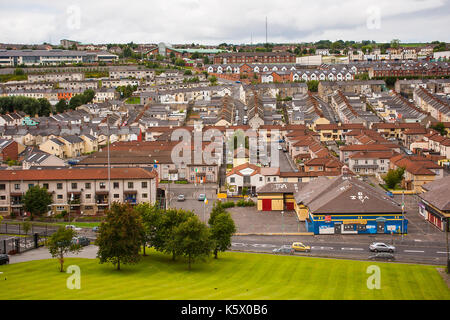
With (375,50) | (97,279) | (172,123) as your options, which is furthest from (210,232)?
(375,50)

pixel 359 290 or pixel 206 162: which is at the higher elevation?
pixel 206 162

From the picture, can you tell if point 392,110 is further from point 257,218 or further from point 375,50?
point 375,50

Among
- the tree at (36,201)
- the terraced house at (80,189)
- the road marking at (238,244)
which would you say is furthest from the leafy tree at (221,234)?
the tree at (36,201)

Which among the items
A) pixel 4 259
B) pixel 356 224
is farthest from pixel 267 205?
pixel 4 259

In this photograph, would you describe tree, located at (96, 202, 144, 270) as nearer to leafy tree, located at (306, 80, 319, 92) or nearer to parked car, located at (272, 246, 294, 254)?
parked car, located at (272, 246, 294, 254)

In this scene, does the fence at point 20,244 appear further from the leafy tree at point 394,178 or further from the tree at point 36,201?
the leafy tree at point 394,178

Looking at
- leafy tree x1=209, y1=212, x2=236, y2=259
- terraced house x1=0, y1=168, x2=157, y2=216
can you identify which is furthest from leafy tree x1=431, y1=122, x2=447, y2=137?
leafy tree x1=209, y1=212, x2=236, y2=259
